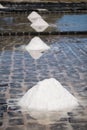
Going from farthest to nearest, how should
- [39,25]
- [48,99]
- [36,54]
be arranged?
1. [39,25]
2. [36,54]
3. [48,99]

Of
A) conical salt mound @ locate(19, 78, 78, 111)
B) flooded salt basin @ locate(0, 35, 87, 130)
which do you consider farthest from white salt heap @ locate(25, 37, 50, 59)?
conical salt mound @ locate(19, 78, 78, 111)

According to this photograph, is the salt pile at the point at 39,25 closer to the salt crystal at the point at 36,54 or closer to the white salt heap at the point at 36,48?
the white salt heap at the point at 36,48

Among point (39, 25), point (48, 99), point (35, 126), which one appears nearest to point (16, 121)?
point (35, 126)

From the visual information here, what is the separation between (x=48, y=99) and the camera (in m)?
4.54

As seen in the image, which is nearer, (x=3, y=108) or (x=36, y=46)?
(x=3, y=108)

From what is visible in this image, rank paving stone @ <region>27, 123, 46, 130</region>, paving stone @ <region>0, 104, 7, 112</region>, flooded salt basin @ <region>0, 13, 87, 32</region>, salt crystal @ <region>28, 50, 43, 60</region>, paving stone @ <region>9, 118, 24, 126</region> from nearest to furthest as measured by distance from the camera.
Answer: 1. paving stone @ <region>27, 123, 46, 130</region>
2. paving stone @ <region>9, 118, 24, 126</region>
3. paving stone @ <region>0, 104, 7, 112</region>
4. salt crystal @ <region>28, 50, 43, 60</region>
5. flooded salt basin @ <region>0, 13, 87, 32</region>

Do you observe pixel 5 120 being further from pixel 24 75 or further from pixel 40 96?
pixel 24 75

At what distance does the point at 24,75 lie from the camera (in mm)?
6129

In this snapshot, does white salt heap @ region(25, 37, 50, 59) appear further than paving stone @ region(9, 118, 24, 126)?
Yes

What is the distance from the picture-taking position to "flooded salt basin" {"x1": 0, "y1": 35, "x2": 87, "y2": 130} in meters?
4.14

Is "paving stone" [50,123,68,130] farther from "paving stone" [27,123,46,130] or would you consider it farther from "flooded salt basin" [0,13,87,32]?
"flooded salt basin" [0,13,87,32]

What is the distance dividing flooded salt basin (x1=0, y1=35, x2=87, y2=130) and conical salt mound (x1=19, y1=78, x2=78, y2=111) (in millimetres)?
122

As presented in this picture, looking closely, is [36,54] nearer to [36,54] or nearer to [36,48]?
[36,54]

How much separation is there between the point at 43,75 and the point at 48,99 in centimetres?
162
